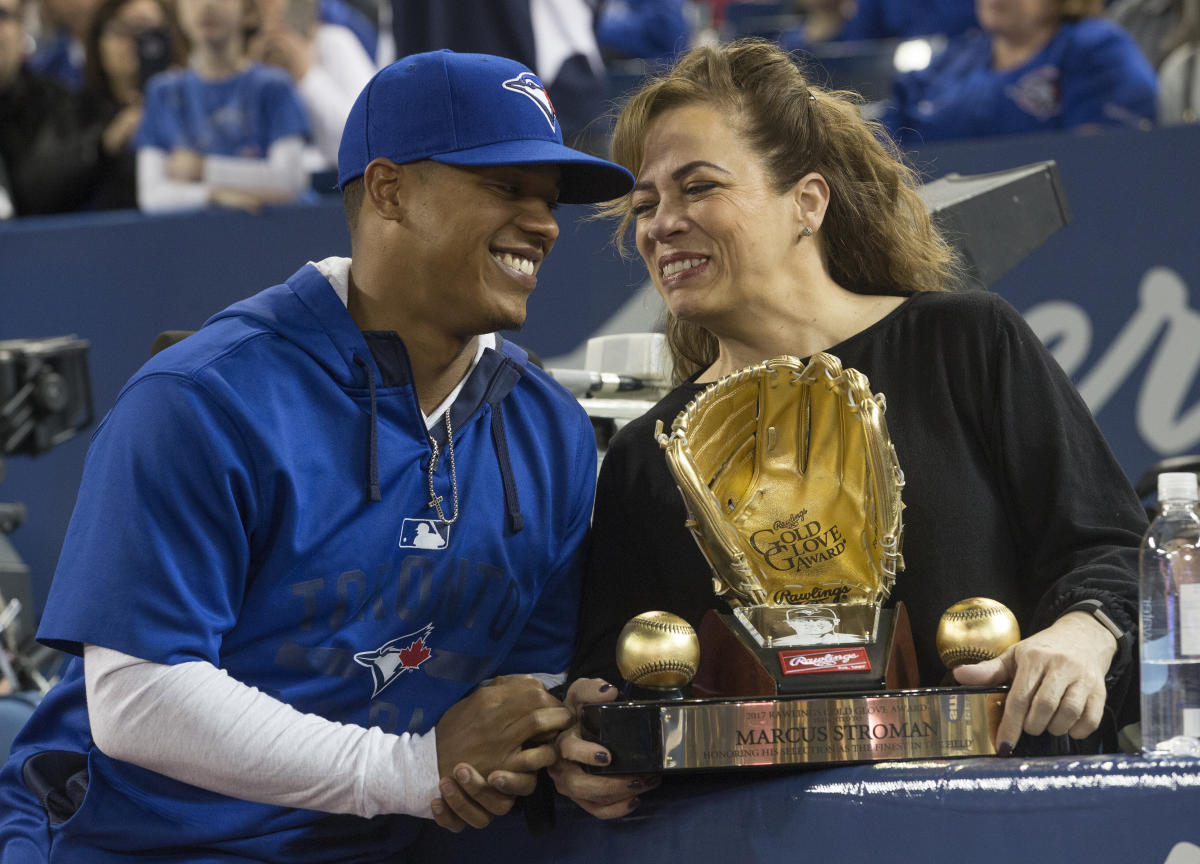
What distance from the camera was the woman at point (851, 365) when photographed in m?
1.58

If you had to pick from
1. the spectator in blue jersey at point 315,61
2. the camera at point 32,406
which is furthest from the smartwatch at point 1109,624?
the spectator in blue jersey at point 315,61

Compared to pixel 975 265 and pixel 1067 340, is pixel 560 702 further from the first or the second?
pixel 1067 340

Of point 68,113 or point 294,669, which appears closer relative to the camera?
point 294,669

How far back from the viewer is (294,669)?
5.01 feet

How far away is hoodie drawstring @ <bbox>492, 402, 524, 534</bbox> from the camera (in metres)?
1.68

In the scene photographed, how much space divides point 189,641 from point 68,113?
3.80m

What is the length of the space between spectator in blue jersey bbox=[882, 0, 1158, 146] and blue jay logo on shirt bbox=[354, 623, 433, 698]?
2.54 metres

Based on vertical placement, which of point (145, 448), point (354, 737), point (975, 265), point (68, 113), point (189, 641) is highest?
point (68, 113)

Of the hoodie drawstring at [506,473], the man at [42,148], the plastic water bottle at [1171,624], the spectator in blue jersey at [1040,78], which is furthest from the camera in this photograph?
the man at [42,148]

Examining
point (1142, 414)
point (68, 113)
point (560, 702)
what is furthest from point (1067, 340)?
point (68, 113)

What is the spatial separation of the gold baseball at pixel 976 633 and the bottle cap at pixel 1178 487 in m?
0.18

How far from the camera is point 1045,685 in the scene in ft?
4.32

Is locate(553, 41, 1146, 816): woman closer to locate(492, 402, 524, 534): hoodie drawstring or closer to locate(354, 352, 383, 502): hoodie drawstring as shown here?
locate(492, 402, 524, 534): hoodie drawstring

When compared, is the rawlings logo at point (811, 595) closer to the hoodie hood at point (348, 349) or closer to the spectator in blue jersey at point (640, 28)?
the hoodie hood at point (348, 349)
